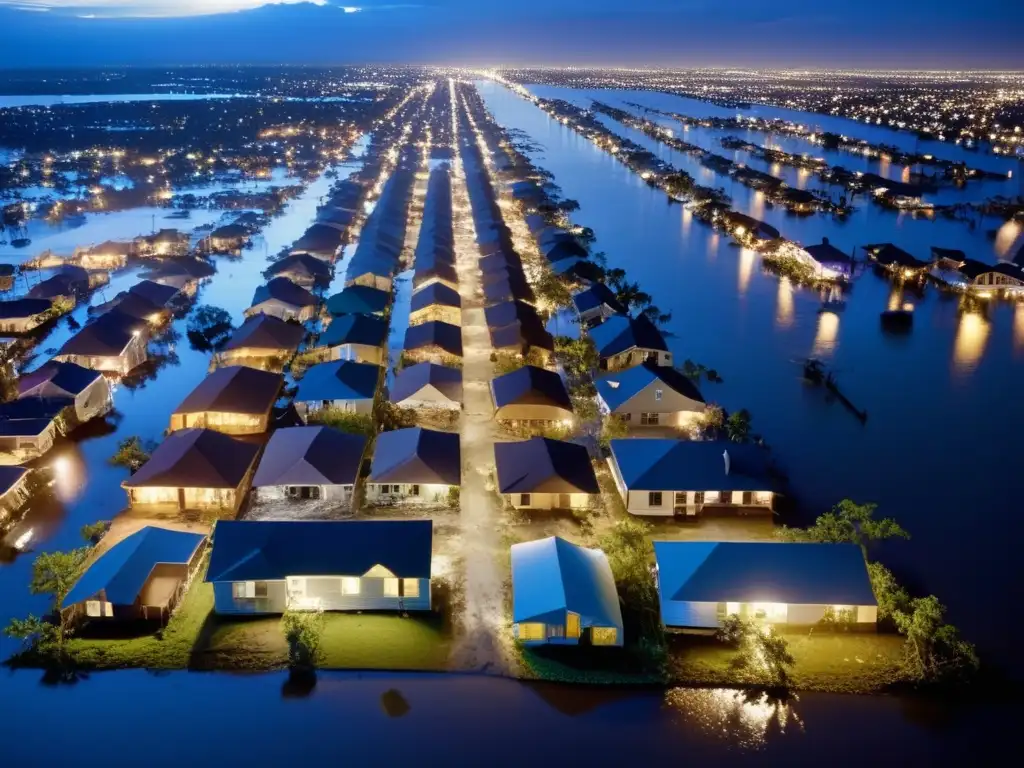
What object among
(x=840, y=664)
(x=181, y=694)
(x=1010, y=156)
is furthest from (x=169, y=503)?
(x=1010, y=156)

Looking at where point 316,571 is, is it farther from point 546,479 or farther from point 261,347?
point 261,347

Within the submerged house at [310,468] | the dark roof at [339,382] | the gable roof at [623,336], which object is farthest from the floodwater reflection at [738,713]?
the gable roof at [623,336]

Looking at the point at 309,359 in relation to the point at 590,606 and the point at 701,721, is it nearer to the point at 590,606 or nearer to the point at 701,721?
the point at 590,606

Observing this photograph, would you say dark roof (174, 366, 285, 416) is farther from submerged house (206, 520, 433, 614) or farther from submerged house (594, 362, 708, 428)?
submerged house (594, 362, 708, 428)

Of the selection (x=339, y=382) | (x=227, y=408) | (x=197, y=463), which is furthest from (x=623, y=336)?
(x=197, y=463)

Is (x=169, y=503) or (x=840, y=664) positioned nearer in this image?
(x=840, y=664)
